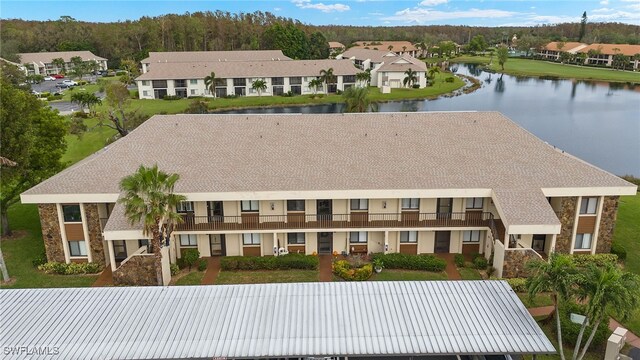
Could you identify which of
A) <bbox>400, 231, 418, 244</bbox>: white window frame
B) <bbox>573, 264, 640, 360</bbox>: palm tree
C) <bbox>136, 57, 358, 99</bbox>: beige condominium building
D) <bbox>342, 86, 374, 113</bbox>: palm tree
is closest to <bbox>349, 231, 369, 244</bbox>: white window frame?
<bbox>400, 231, 418, 244</bbox>: white window frame

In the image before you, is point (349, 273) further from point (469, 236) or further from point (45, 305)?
point (45, 305)

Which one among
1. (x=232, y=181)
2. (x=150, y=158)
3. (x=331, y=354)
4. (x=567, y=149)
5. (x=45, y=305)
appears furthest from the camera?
(x=567, y=149)

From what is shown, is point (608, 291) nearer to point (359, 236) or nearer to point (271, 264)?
point (359, 236)

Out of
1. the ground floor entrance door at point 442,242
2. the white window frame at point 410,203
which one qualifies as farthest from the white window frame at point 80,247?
the ground floor entrance door at point 442,242

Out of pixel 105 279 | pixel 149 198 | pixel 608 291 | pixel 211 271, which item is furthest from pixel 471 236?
pixel 105 279

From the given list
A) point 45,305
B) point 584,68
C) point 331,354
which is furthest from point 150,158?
point 584,68

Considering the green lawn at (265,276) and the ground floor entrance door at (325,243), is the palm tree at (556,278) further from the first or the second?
the ground floor entrance door at (325,243)

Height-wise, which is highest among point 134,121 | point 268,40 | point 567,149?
point 268,40
